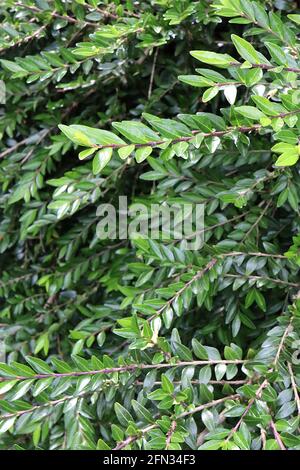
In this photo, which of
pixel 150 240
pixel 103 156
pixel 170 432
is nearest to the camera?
pixel 103 156

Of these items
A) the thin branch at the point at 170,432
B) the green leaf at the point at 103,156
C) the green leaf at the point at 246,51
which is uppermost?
the green leaf at the point at 246,51

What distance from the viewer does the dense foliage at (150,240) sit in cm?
104

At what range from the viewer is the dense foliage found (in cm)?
104

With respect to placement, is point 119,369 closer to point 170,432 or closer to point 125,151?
point 170,432

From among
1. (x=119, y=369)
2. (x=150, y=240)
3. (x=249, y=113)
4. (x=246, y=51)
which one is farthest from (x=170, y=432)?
(x=246, y=51)

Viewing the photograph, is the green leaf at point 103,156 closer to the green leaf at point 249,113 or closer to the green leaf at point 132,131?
the green leaf at point 132,131

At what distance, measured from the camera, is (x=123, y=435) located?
3.49 ft

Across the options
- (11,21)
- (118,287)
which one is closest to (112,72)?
(11,21)

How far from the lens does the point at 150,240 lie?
51.8 inches

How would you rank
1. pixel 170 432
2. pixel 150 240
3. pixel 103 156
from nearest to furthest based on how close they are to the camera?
pixel 103 156 → pixel 170 432 → pixel 150 240

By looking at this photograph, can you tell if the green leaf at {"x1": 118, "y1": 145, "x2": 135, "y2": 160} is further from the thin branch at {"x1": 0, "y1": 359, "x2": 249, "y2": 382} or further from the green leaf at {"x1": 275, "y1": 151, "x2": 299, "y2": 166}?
the thin branch at {"x1": 0, "y1": 359, "x2": 249, "y2": 382}

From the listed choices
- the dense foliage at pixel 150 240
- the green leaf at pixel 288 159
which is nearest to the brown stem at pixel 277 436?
the dense foliage at pixel 150 240

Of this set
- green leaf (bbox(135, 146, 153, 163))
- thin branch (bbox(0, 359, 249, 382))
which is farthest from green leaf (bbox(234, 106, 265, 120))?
thin branch (bbox(0, 359, 249, 382))
